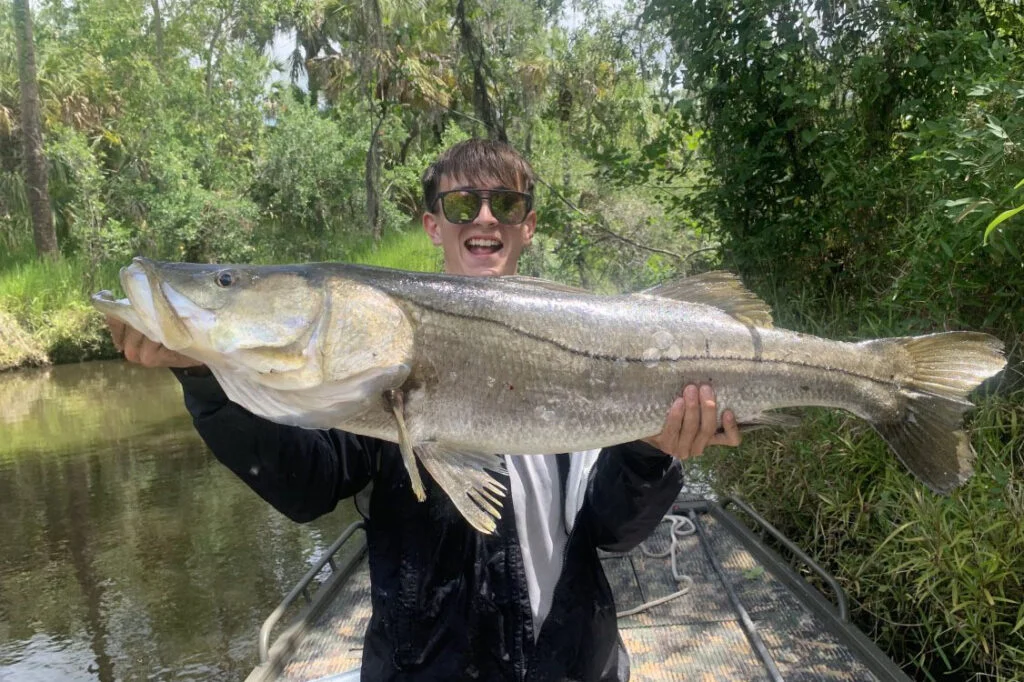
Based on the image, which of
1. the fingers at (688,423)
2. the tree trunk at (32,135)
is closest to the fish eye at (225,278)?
the fingers at (688,423)

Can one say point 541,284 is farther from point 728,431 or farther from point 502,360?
point 728,431

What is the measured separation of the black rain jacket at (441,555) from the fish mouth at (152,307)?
121 mm

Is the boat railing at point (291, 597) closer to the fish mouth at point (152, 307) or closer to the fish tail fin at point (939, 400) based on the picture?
the fish mouth at point (152, 307)

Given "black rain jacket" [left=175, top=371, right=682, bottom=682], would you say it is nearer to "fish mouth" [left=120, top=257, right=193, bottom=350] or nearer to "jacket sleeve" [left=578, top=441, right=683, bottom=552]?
"jacket sleeve" [left=578, top=441, right=683, bottom=552]

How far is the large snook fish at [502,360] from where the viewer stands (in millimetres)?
1711

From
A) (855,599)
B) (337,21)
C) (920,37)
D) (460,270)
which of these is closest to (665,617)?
(855,599)

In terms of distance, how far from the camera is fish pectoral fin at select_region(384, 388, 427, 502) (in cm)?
166

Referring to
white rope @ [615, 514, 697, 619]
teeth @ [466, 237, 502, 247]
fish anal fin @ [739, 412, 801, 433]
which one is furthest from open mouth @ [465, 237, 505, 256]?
white rope @ [615, 514, 697, 619]

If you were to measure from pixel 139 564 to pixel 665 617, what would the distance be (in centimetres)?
535

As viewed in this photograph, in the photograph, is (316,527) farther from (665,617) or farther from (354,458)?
(354,458)

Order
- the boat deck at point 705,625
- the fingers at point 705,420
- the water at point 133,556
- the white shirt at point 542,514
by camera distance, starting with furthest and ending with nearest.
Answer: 1. the water at point 133,556
2. the boat deck at point 705,625
3. the fingers at point 705,420
4. the white shirt at point 542,514

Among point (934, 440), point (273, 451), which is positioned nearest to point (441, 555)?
point (273, 451)

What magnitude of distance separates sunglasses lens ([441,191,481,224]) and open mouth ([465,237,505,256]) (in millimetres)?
70

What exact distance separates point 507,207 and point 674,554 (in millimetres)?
3165
